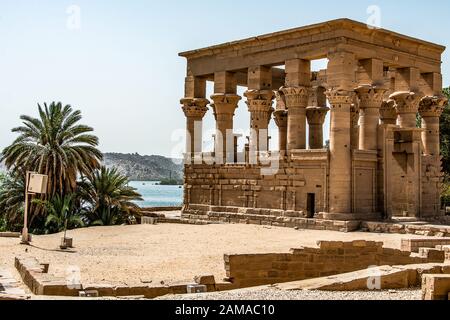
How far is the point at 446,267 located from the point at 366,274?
1.88m

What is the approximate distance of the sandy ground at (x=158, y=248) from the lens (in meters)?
15.6

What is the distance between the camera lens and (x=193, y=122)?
1340 inches

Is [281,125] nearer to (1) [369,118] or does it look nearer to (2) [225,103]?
(2) [225,103]

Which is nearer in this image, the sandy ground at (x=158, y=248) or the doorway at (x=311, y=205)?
the sandy ground at (x=158, y=248)

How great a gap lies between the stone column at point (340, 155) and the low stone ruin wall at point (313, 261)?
9710 millimetres

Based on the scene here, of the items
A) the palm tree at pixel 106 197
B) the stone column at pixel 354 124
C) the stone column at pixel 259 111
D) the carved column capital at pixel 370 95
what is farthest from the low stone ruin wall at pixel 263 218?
the stone column at pixel 354 124

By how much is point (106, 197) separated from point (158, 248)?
1181 cm

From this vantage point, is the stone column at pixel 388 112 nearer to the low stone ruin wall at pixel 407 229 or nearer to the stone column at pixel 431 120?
the stone column at pixel 431 120

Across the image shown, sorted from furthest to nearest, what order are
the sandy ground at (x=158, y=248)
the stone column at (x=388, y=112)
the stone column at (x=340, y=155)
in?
the stone column at (x=388, y=112) → the stone column at (x=340, y=155) → the sandy ground at (x=158, y=248)

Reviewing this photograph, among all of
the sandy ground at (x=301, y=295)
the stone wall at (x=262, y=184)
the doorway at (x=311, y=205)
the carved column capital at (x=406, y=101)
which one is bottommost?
the sandy ground at (x=301, y=295)

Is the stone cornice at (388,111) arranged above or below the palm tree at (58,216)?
above

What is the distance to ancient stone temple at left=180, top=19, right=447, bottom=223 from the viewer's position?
26.7 metres

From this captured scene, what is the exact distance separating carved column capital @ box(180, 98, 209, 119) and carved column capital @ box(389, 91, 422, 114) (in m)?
9.64
